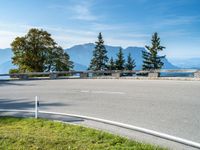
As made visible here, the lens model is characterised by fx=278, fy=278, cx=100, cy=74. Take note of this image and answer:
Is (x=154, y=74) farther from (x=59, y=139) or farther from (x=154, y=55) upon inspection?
(x=154, y=55)

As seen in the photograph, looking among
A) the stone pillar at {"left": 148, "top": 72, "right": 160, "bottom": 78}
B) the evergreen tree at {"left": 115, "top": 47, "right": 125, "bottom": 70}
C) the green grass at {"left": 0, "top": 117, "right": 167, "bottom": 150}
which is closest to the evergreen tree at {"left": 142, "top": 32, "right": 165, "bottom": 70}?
the evergreen tree at {"left": 115, "top": 47, "right": 125, "bottom": 70}

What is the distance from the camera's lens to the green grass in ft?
18.6

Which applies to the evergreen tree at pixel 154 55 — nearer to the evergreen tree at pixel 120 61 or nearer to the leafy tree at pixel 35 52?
the evergreen tree at pixel 120 61

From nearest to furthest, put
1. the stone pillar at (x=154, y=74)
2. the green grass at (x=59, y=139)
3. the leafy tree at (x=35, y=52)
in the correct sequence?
the green grass at (x=59, y=139) < the stone pillar at (x=154, y=74) < the leafy tree at (x=35, y=52)

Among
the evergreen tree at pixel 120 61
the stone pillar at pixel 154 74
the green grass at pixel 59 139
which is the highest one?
the evergreen tree at pixel 120 61

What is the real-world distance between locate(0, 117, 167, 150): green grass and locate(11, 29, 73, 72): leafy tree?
44.8 meters

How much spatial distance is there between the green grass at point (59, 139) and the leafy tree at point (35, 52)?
1763 inches

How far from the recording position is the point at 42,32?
53.6 meters

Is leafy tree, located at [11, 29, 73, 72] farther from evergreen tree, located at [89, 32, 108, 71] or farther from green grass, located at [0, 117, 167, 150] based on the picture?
green grass, located at [0, 117, 167, 150]

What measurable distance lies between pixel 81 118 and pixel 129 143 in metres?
2.97

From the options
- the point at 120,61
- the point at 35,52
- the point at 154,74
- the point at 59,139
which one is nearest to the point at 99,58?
the point at 120,61

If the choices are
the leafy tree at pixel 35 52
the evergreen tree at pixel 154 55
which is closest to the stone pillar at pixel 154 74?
the leafy tree at pixel 35 52

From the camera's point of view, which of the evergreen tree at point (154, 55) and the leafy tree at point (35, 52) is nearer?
the leafy tree at point (35, 52)

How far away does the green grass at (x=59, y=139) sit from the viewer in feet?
18.6
